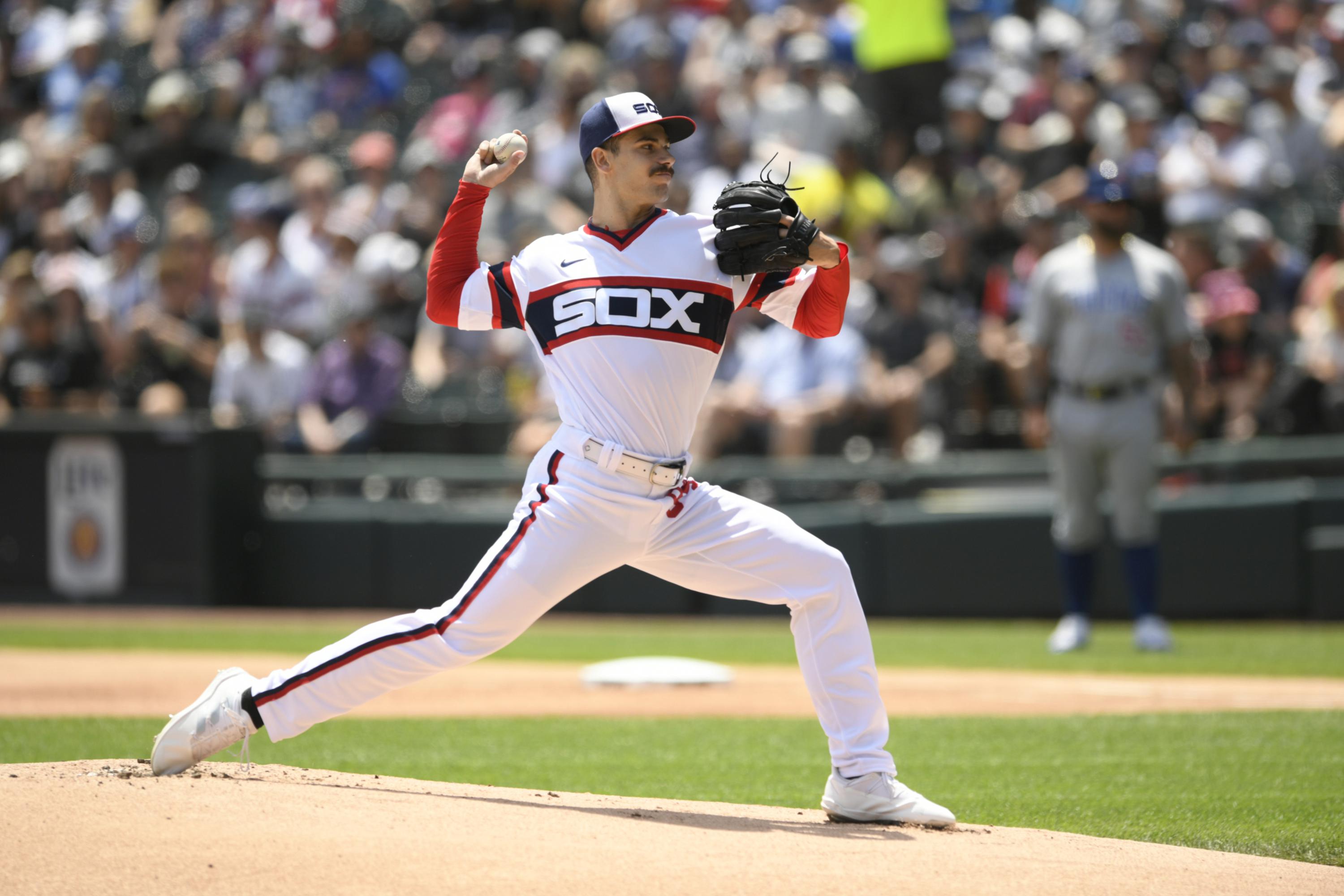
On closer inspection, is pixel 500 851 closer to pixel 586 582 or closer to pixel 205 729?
pixel 586 582

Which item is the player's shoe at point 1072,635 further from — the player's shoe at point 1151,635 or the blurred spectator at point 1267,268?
the blurred spectator at point 1267,268

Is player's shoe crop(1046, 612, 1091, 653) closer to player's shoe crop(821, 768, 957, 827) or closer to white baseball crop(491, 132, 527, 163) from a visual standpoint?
player's shoe crop(821, 768, 957, 827)

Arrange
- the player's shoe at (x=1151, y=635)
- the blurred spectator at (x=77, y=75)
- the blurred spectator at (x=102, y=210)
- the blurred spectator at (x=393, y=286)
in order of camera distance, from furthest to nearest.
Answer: the blurred spectator at (x=77, y=75) → the blurred spectator at (x=102, y=210) → the blurred spectator at (x=393, y=286) → the player's shoe at (x=1151, y=635)

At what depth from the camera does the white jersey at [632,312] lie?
4637mm

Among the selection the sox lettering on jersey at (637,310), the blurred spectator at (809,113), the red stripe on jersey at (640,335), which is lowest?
the red stripe on jersey at (640,335)

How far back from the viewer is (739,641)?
10461mm

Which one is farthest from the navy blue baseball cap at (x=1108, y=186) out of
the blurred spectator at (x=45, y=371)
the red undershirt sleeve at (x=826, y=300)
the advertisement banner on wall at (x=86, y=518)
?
the blurred spectator at (x=45, y=371)

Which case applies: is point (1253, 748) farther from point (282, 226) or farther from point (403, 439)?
point (282, 226)

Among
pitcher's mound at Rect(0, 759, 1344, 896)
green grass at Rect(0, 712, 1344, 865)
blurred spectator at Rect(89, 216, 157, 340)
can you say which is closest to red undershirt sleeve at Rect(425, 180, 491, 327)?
pitcher's mound at Rect(0, 759, 1344, 896)

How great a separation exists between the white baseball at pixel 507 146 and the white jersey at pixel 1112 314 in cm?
500

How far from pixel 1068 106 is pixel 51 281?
9.33m

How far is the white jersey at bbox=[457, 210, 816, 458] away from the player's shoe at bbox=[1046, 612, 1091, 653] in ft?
15.9

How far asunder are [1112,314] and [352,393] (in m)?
6.14

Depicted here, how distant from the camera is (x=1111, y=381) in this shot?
909cm
